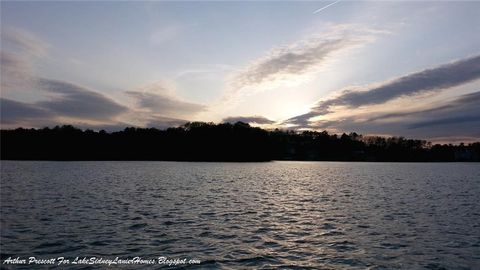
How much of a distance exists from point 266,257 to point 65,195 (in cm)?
4327

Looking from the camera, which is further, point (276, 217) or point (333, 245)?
point (276, 217)

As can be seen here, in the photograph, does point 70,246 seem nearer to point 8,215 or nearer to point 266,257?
point 266,257

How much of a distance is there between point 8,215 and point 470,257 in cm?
4082

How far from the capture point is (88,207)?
43.2m

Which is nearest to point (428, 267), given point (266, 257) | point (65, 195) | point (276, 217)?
point (266, 257)

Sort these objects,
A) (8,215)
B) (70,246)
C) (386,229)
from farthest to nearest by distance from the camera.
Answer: (8,215)
(386,229)
(70,246)

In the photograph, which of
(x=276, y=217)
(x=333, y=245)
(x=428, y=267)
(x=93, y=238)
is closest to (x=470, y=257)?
(x=428, y=267)

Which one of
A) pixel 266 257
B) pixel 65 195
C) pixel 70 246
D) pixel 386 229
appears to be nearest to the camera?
pixel 266 257

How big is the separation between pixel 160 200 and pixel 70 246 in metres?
26.6

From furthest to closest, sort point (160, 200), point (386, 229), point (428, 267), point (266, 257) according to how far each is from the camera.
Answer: point (160, 200), point (386, 229), point (266, 257), point (428, 267)

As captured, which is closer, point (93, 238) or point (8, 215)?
point (93, 238)

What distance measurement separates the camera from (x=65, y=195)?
5544 cm

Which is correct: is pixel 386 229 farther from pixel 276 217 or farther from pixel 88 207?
pixel 88 207

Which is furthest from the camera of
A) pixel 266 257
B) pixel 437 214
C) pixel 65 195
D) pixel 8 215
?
pixel 65 195
